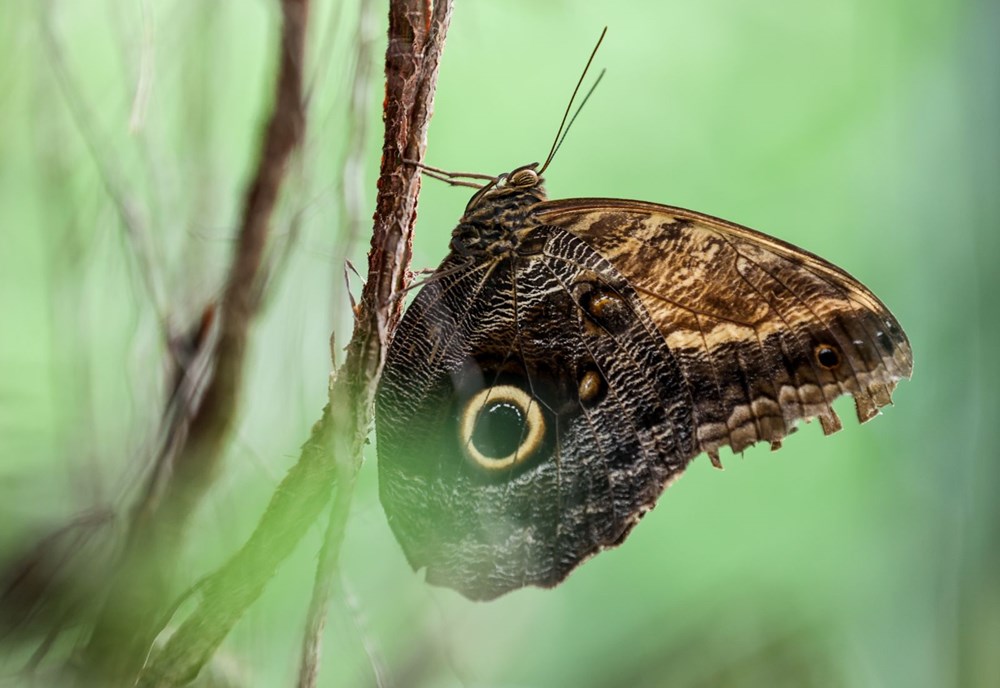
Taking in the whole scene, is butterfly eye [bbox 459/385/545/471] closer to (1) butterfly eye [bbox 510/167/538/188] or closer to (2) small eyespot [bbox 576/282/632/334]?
(2) small eyespot [bbox 576/282/632/334]

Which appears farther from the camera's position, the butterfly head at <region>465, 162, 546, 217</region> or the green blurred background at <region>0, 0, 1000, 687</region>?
the butterfly head at <region>465, 162, 546, 217</region>

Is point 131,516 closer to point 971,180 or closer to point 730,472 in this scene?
point 730,472

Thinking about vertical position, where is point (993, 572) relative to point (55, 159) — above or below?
below

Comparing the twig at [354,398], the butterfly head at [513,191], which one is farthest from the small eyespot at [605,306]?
the twig at [354,398]

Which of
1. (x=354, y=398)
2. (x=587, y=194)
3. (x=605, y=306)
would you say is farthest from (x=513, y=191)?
(x=587, y=194)

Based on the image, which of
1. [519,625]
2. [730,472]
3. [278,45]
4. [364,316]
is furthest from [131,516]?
[730,472]

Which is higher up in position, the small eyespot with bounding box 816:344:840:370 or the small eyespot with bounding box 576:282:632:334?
the small eyespot with bounding box 576:282:632:334

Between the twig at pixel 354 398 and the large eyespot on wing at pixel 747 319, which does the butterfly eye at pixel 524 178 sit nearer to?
the large eyespot on wing at pixel 747 319

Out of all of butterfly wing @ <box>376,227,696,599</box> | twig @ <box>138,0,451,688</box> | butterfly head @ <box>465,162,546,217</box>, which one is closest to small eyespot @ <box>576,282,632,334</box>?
butterfly wing @ <box>376,227,696,599</box>
